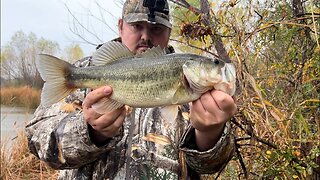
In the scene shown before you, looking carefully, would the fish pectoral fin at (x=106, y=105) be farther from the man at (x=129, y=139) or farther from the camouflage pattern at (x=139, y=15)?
the camouflage pattern at (x=139, y=15)

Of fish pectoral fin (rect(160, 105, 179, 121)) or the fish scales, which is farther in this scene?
fish pectoral fin (rect(160, 105, 179, 121))

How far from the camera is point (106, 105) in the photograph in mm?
2062

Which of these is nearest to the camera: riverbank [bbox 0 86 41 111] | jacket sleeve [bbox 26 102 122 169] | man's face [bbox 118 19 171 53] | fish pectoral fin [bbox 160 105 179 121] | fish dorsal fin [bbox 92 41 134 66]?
fish pectoral fin [bbox 160 105 179 121]

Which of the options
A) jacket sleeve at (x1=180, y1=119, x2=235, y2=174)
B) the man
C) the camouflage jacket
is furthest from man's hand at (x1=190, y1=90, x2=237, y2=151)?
the camouflage jacket

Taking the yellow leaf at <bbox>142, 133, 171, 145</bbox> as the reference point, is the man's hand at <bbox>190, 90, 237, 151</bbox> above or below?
above

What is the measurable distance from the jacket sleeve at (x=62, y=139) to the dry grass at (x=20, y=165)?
4.34 m

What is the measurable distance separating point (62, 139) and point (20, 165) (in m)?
5.40

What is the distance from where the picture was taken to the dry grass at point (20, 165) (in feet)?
23.1

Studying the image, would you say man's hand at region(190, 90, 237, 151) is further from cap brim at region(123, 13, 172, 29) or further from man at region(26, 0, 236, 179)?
cap brim at region(123, 13, 172, 29)

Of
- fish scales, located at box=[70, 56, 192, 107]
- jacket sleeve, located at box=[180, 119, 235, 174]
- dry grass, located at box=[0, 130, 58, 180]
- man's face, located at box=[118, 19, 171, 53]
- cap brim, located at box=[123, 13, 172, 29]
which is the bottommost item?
dry grass, located at box=[0, 130, 58, 180]

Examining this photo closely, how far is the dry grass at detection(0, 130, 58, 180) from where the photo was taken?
7.03m

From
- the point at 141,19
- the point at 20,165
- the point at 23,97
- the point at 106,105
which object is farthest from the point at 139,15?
the point at 23,97

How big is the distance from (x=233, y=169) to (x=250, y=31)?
120 centimetres

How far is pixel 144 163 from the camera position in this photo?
252 centimetres
